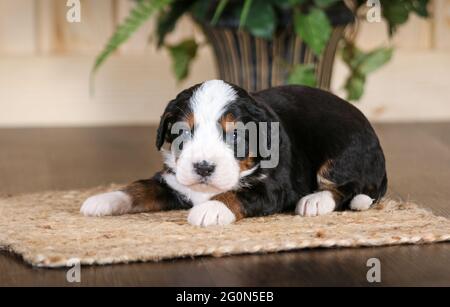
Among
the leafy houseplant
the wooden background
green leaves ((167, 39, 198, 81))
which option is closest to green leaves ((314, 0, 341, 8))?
the leafy houseplant

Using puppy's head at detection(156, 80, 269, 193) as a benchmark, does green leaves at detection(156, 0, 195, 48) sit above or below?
above

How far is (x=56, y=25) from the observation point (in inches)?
178

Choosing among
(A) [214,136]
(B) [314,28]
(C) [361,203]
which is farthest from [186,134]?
(B) [314,28]

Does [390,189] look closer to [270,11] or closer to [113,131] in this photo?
[270,11]

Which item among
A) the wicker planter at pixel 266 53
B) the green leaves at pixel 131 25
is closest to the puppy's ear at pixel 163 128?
the green leaves at pixel 131 25

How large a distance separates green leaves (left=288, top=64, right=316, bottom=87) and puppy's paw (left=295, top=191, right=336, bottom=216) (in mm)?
1192

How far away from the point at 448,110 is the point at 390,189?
1906 mm

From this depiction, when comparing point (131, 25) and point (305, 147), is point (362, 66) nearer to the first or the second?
point (131, 25)

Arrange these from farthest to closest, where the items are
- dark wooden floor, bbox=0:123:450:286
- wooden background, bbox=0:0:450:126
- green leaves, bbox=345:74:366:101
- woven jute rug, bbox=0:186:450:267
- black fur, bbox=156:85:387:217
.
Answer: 1. wooden background, bbox=0:0:450:126
2. green leaves, bbox=345:74:366:101
3. black fur, bbox=156:85:387:217
4. woven jute rug, bbox=0:186:450:267
5. dark wooden floor, bbox=0:123:450:286

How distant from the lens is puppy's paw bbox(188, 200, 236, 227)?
2188mm

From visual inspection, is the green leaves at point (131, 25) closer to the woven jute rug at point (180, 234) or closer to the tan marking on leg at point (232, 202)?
the woven jute rug at point (180, 234)

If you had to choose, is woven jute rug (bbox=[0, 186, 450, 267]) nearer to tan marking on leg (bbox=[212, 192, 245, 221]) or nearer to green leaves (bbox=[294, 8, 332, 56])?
tan marking on leg (bbox=[212, 192, 245, 221])

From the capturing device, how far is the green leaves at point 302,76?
3543 mm
